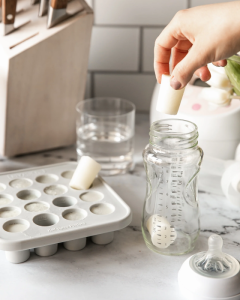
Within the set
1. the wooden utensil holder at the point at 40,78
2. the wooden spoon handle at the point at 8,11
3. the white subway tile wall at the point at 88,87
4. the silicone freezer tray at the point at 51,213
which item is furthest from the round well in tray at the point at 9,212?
the white subway tile wall at the point at 88,87

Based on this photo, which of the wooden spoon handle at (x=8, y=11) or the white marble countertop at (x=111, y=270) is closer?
the white marble countertop at (x=111, y=270)

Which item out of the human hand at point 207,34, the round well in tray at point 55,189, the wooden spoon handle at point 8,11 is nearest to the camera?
the human hand at point 207,34

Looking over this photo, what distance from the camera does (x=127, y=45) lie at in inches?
43.9

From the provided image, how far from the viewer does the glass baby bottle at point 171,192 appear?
0.63 meters

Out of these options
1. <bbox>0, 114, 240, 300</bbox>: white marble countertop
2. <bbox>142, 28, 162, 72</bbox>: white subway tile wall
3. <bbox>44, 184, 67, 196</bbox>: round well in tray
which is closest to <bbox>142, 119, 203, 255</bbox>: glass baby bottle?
<bbox>0, 114, 240, 300</bbox>: white marble countertop

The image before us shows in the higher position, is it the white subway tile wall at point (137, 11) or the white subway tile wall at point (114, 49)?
the white subway tile wall at point (137, 11)

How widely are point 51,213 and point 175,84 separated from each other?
28cm

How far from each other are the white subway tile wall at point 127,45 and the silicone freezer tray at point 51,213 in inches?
16.8

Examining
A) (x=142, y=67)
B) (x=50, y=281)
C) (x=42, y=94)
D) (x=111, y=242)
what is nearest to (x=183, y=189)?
(x=111, y=242)

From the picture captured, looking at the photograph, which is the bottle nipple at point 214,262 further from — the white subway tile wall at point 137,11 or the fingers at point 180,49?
the white subway tile wall at point 137,11

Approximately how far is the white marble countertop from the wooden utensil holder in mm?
316

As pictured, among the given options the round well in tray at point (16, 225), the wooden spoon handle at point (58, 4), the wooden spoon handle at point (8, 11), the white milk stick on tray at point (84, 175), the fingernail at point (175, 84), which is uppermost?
the wooden spoon handle at point (58, 4)

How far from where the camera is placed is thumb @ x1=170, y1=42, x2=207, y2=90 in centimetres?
52

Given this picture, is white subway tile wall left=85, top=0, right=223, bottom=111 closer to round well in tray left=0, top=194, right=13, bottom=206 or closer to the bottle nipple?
round well in tray left=0, top=194, right=13, bottom=206
